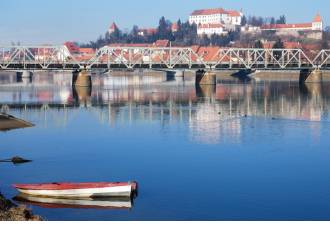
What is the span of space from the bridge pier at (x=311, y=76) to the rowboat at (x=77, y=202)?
232ft

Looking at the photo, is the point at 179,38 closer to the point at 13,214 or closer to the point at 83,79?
the point at 83,79

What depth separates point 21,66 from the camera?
7838 centimetres

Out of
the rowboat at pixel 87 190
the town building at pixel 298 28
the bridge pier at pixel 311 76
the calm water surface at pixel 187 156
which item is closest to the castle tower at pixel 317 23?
the town building at pixel 298 28

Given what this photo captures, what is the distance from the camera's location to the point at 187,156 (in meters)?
27.4

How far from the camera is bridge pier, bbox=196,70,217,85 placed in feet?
269

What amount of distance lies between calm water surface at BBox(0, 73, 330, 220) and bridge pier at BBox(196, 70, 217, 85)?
29.9 meters

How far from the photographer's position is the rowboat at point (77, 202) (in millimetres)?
19344

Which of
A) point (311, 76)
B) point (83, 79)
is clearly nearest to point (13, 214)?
point (83, 79)

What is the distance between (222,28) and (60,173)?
177 m

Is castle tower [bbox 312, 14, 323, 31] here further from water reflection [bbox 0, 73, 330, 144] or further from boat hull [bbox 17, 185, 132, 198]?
boat hull [bbox 17, 185, 132, 198]

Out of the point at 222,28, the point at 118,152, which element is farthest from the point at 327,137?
the point at 222,28

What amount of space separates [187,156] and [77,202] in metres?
8.42

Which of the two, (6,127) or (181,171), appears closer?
(181,171)

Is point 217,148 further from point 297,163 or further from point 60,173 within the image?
point 60,173
